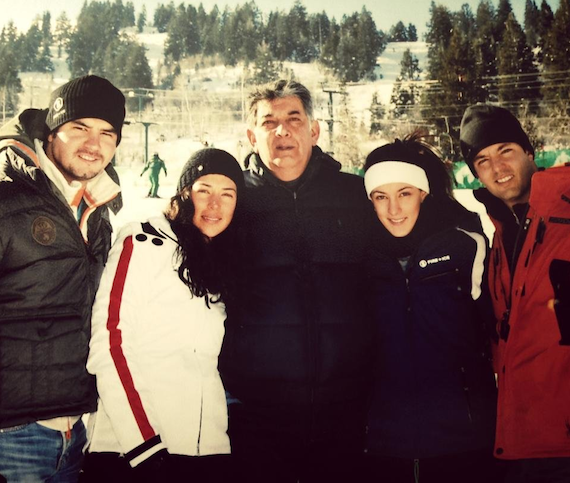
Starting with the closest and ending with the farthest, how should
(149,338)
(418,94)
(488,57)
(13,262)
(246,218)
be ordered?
(13,262), (149,338), (246,218), (418,94), (488,57)

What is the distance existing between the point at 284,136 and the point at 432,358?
1.54 metres

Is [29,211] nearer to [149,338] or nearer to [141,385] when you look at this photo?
[149,338]

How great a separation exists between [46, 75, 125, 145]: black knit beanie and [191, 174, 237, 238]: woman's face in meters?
0.66

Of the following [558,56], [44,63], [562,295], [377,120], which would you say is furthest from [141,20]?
[562,295]

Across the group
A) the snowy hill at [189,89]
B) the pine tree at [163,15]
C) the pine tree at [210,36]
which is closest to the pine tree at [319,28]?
the snowy hill at [189,89]

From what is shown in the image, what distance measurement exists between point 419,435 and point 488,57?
2648 inches

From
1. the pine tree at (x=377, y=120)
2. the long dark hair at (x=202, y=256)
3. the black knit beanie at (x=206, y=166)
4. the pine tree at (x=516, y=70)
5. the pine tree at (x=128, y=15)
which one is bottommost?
the long dark hair at (x=202, y=256)

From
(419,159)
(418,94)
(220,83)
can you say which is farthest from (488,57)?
(419,159)

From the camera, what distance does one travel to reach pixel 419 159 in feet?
8.77

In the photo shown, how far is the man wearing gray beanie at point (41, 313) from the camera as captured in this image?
192cm

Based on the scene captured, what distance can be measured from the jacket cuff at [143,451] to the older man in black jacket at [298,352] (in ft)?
1.61

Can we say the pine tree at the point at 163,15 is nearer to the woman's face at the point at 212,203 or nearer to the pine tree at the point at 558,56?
the pine tree at the point at 558,56

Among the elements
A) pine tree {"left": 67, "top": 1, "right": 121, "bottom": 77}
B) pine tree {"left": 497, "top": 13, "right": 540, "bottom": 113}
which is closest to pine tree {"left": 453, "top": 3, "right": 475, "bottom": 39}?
pine tree {"left": 497, "top": 13, "right": 540, "bottom": 113}

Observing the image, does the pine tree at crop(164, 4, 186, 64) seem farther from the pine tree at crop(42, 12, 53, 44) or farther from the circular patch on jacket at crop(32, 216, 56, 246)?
the circular patch on jacket at crop(32, 216, 56, 246)
